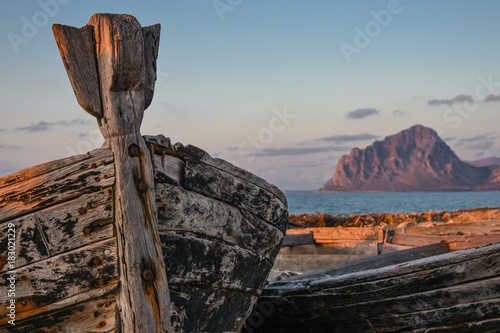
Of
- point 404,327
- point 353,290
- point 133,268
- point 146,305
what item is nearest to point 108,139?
point 133,268

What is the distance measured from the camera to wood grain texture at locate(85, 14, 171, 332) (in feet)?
9.82

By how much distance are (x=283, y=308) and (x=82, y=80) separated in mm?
3089

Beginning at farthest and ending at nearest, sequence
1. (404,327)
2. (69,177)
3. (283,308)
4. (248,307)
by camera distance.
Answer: (283,308) → (404,327) → (248,307) → (69,177)

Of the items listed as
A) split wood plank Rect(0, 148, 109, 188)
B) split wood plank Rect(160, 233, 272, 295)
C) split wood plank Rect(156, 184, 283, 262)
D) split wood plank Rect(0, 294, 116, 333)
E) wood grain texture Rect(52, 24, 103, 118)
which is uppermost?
wood grain texture Rect(52, 24, 103, 118)

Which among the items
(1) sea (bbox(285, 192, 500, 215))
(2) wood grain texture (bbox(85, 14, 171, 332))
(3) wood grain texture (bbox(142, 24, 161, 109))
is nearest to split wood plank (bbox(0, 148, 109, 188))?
(2) wood grain texture (bbox(85, 14, 171, 332))

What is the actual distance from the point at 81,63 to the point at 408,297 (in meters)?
3.35

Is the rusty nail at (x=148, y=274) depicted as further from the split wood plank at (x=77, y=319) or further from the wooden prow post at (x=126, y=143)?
the split wood plank at (x=77, y=319)

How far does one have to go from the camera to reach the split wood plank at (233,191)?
3.39 meters

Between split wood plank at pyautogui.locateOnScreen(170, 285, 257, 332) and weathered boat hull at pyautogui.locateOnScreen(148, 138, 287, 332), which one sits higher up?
weathered boat hull at pyautogui.locateOnScreen(148, 138, 287, 332)

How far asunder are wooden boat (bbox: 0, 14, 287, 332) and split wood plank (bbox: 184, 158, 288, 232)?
0.4 inches

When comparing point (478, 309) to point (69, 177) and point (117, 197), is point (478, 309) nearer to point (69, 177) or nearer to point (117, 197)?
point (117, 197)

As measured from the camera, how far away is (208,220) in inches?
135

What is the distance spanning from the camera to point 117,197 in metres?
3.00

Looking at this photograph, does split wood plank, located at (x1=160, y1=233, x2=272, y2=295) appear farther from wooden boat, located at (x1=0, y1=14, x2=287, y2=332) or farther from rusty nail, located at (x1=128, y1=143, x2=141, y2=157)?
rusty nail, located at (x1=128, y1=143, x2=141, y2=157)
